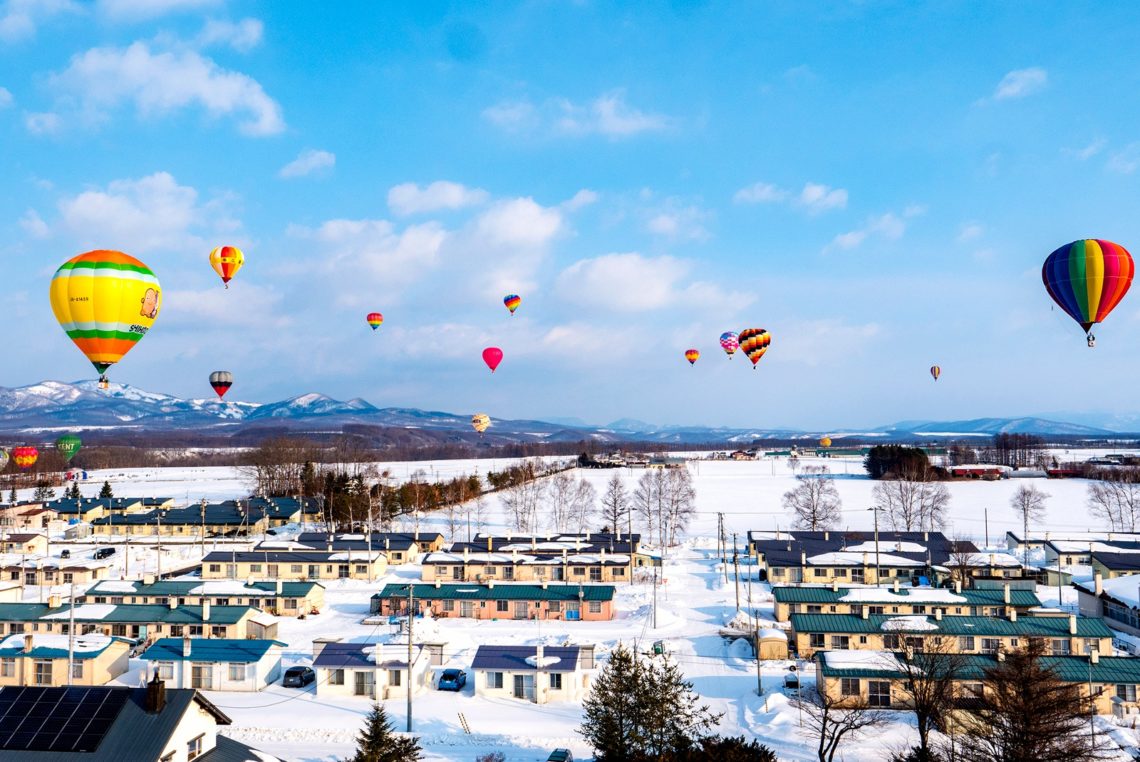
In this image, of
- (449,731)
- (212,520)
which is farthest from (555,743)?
(212,520)

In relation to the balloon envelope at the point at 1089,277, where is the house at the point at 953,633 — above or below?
below

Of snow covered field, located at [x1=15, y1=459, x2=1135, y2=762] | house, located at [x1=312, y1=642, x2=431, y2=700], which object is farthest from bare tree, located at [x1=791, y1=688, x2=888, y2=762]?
house, located at [x1=312, y1=642, x2=431, y2=700]

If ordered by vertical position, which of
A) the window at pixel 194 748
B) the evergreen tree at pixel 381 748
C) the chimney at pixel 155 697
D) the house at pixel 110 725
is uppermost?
the chimney at pixel 155 697

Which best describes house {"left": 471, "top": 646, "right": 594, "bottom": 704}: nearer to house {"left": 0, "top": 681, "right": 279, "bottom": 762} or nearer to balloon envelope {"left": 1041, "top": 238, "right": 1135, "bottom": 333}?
house {"left": 0, "top": 681, "right": 279, "bottom": 762}

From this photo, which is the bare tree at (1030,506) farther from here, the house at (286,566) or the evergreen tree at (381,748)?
the evergreen tree at (381,748)

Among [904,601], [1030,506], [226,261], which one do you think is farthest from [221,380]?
[1030,506]

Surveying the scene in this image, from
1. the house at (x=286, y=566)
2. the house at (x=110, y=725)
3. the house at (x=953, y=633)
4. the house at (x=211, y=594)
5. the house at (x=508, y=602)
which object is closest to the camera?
the house at (x=110, y=725)

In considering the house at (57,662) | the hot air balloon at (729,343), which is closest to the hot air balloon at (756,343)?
the hot air balloon at (729,343)
